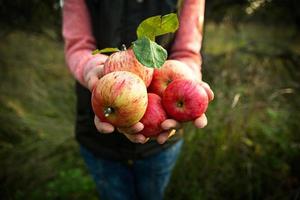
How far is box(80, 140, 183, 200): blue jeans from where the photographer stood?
1646 millimetres

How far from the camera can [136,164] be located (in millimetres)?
1629

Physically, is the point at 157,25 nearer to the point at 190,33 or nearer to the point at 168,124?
the point at 168,124

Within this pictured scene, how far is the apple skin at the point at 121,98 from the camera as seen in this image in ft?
3.26

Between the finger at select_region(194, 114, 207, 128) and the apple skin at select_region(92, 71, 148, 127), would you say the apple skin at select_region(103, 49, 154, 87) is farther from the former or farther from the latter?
the finger at select_region(194, 114, 207, 128)

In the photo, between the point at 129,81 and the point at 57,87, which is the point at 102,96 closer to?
the point at 129,81

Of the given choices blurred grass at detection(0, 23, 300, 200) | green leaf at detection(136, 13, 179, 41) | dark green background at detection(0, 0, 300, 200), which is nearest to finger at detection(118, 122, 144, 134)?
green leaf at detection(136, 13, 179, 41)

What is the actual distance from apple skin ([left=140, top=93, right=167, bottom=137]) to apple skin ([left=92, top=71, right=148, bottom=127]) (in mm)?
37

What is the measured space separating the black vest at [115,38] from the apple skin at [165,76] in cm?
25

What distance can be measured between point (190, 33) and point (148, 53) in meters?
0.51

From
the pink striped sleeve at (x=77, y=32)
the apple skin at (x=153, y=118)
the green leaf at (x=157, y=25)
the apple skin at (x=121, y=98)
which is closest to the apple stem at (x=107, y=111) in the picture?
the apple skin at (x=121, y=98)

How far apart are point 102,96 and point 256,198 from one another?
1.73 metres

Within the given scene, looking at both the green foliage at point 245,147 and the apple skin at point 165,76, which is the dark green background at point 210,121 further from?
the apple skin at point 165,76

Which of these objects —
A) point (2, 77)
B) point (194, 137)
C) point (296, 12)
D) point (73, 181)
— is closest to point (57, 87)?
point (2, 77)

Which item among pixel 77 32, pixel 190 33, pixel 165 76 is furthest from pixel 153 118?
pixel 77 32
